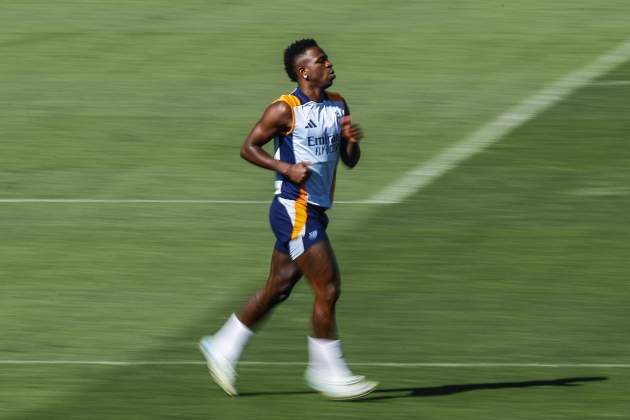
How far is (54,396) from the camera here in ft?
31.7

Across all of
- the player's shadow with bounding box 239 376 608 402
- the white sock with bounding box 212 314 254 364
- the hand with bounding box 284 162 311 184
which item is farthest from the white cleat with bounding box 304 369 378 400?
the hand with bounding box 284 162 311 184

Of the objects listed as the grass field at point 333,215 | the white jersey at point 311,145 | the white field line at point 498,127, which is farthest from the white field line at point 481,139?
the white jersey at point 311,145

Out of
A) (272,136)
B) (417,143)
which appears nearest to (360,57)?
(417,143)

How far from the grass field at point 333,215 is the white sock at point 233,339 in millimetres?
283

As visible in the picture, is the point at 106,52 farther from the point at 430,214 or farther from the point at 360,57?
the point at 430,214

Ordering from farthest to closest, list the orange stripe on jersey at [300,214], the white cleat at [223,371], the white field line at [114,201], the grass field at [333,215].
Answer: the white field line at [114,201]
the grass field at [333,215]
the white cleat at [223,371]
the orange stripe on jersey at [300,214]

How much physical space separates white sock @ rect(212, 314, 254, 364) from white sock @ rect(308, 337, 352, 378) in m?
0.47

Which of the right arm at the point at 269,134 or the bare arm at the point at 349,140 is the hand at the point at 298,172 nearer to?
the right arm at the point at 269,134

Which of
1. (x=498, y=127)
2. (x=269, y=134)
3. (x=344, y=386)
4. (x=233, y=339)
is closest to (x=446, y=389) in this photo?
(x=344, y=386)

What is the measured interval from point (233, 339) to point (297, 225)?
A: 0.83 m

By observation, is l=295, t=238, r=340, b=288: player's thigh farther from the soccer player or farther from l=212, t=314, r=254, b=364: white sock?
l=212, t=314, r=254, b=364: white sock

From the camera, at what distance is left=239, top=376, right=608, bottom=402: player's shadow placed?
31.2 feet

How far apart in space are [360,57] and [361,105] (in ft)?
8.35

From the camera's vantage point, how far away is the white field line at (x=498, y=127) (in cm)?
1557
